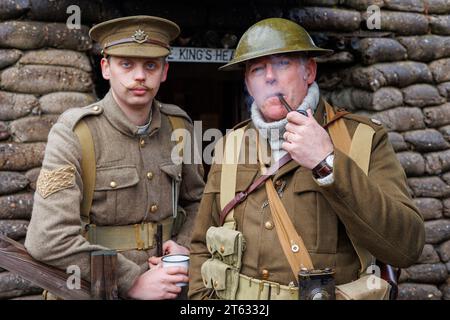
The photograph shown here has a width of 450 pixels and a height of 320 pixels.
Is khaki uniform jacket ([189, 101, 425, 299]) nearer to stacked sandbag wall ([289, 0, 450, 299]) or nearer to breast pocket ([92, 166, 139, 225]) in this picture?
breast pocket ([92, 166, 139, 225])

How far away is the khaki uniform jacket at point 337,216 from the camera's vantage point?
210 cm

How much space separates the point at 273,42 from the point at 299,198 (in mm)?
660

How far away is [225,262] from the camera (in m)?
2.46

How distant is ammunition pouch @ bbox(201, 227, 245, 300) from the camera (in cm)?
239

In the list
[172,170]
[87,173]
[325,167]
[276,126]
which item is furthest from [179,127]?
[325,167]

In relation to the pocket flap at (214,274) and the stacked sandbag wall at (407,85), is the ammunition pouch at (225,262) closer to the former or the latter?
the pocket flap at (214,274)

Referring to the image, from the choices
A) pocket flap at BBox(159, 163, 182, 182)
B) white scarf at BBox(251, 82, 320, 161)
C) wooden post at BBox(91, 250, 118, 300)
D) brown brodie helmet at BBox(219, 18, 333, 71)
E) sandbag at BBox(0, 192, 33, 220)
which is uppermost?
brown brodie helmet at BBox(219, 18, 333, 71)

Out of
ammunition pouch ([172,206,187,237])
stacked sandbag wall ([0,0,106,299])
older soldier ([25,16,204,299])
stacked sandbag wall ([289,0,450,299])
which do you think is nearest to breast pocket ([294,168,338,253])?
older soldier ([25,16,204,299])

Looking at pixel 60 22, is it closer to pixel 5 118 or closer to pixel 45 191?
pixel 5 118

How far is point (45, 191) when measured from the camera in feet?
8.57

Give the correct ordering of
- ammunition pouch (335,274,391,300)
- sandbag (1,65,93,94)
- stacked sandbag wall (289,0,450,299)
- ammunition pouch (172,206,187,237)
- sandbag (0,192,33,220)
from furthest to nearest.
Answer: stacked sandbag wall (289,0,450,299) < sandbag (1,65,93,94) < sandbag (0,192,33,220) < ammunition pouch (172,206,187,237) < ammunition pouch (335,274,391,300)

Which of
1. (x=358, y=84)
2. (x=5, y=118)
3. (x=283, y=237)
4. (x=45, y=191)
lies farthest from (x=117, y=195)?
(x=358, y=84)

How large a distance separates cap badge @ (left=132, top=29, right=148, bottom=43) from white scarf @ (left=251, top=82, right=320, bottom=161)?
0.74 meters

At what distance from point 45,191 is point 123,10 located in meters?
1.89
